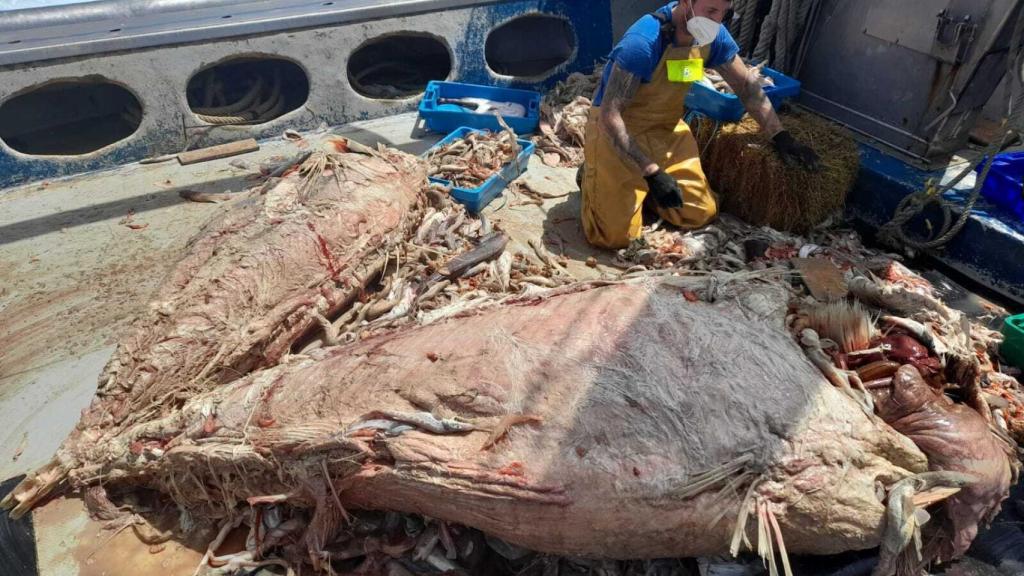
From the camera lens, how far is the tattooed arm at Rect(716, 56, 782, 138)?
446 centimetres

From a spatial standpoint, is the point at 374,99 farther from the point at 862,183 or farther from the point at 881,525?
the point at 881,525

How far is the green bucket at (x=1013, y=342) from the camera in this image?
3164 mm

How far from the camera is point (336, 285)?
11.8 ft

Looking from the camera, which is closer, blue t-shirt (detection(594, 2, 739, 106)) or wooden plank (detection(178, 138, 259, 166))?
blue t-shirt (detection(594, 2, 739, 106))

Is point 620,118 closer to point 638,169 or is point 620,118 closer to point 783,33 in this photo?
point 638,169

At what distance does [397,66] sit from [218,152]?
2663mm

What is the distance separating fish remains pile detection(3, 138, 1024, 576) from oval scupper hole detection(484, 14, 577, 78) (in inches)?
212

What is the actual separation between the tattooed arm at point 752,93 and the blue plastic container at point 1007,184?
1.29m

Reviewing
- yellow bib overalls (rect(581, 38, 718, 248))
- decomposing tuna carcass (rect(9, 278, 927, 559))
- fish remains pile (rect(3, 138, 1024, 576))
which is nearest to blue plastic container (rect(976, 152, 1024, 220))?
fish remains pile (rect(3, 138, 1024, 576))

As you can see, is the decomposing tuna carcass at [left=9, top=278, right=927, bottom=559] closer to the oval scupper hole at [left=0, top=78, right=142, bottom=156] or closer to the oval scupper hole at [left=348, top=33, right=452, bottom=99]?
the oval scupper hole at [left=348, top=33, right=452, bottom=99]

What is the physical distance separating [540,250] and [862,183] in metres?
2.41

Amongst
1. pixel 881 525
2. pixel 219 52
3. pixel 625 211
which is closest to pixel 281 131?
pixel 219 52

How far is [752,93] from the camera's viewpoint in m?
4.48

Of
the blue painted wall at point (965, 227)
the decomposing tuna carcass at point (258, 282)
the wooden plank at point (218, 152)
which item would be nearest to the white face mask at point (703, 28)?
the blue painted wall at point (965, 227)
